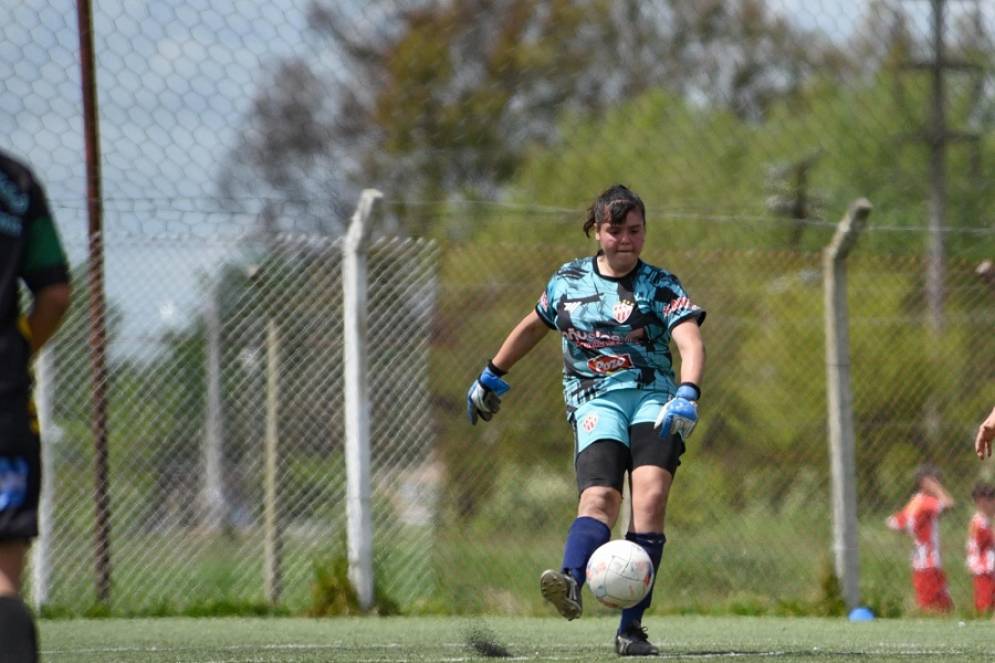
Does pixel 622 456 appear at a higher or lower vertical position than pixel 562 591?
higher

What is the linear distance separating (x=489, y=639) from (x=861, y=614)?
9.93ft

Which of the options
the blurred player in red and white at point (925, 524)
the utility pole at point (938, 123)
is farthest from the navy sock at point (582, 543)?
the utility pole at point (938, 123)

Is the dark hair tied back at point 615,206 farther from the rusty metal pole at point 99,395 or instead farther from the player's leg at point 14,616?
the rusty metal pole at point 99,395

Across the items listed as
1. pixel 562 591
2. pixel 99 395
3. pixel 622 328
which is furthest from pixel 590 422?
pixel 99 395

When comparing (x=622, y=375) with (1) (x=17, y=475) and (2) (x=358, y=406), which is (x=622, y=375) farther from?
(2) (x=358, y=406)

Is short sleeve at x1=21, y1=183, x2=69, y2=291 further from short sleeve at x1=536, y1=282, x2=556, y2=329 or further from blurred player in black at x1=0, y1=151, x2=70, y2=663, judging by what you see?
short sleeve at x1=536, y1=282, x2=556, y2=329

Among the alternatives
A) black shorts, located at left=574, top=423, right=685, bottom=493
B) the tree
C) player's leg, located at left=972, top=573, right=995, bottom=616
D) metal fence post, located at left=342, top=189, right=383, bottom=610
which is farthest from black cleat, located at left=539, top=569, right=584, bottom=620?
the tree

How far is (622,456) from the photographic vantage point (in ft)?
18.7

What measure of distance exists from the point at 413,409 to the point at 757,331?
8.76 feet

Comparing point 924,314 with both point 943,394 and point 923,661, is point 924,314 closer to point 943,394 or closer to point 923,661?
point 943,394

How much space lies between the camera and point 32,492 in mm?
3377

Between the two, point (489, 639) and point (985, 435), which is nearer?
point (985, 435)

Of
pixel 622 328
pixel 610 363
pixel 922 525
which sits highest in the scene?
pixel 622 328

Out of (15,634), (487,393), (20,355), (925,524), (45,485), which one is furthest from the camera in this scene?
(925,524)
